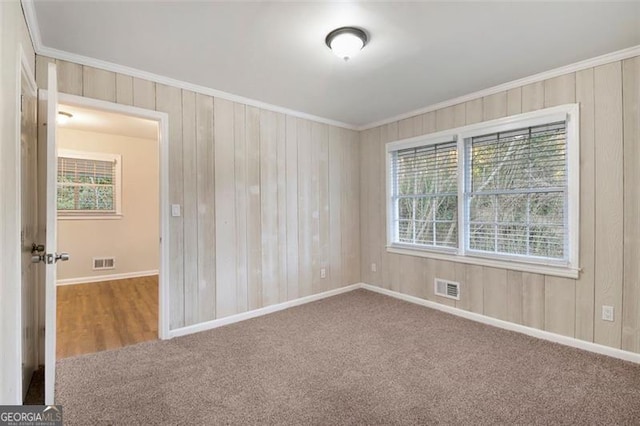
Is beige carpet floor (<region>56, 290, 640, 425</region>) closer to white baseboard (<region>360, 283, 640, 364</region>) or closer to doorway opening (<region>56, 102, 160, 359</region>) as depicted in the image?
white baseboard (<region>360, 283, 640, 364</region>)

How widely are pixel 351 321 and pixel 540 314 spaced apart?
5.90 ft

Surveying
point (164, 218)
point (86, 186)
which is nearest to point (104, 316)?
point (164, 218)

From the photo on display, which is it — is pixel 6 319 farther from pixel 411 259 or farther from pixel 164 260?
pixel 411 259

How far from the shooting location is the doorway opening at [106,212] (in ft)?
14.9

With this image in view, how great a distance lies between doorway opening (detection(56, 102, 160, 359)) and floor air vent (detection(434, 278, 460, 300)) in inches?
137

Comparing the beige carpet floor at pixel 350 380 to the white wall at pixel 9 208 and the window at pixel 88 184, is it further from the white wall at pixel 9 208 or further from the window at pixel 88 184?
the window at pixel 88 184

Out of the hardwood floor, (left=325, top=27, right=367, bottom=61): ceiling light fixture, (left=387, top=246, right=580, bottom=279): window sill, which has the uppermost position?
(left=325, top=27, right=367, bottom=61): ceiling light fixture

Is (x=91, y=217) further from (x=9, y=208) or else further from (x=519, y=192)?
(x=519, y=192)

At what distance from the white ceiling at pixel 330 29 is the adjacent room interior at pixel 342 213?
2cm

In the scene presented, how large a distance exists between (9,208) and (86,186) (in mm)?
4591

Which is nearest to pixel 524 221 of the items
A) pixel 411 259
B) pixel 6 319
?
pixel 411 259

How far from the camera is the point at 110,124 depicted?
486cm

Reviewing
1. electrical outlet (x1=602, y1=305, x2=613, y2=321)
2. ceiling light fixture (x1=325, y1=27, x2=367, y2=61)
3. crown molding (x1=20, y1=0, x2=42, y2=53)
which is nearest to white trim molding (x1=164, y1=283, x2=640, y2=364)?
electrical outlet (x1=602, y1=305, x2=613, y2=321)

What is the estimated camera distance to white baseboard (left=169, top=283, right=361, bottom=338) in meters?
3.09
